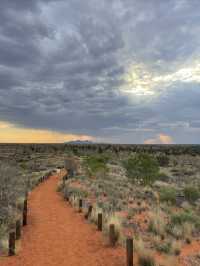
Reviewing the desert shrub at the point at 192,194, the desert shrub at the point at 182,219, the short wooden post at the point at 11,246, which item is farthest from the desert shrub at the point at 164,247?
the desert shrub at the point at 192,194

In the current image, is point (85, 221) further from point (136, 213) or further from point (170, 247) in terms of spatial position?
point (170, 247)

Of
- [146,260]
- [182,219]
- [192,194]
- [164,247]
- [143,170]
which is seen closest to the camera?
[146,260]

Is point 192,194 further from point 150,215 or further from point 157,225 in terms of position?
point 157,225

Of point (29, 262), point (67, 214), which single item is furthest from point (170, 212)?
point (29, 262)

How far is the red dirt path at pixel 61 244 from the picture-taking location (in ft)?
31.9

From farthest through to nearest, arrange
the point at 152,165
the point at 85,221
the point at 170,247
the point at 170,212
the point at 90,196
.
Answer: the point at 152,165 → the point at 90,196 → the point at 170,212 → the point at 85,221 → the point at 170,247

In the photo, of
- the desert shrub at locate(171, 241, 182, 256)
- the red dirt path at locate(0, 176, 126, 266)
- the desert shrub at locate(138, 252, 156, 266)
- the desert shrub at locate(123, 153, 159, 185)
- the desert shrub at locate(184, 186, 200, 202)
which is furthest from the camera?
the desert shrub at locate(123, 153, 159, 185)

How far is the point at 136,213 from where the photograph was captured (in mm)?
16828

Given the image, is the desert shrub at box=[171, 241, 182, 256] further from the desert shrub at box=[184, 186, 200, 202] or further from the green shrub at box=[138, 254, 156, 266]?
the desert shrub at box=[184, 186, 200, 202]

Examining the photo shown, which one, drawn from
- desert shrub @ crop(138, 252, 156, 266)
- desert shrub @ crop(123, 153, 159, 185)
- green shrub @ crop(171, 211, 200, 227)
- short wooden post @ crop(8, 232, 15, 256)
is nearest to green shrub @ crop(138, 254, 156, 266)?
desert shrub @ crop(138, 252, 156, 266)

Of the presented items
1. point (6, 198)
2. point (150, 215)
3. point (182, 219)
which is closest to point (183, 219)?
point (182, 219)

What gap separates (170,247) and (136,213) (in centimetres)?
553

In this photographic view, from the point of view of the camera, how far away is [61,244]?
11.3m

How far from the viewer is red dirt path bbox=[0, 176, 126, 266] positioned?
31.9ft
